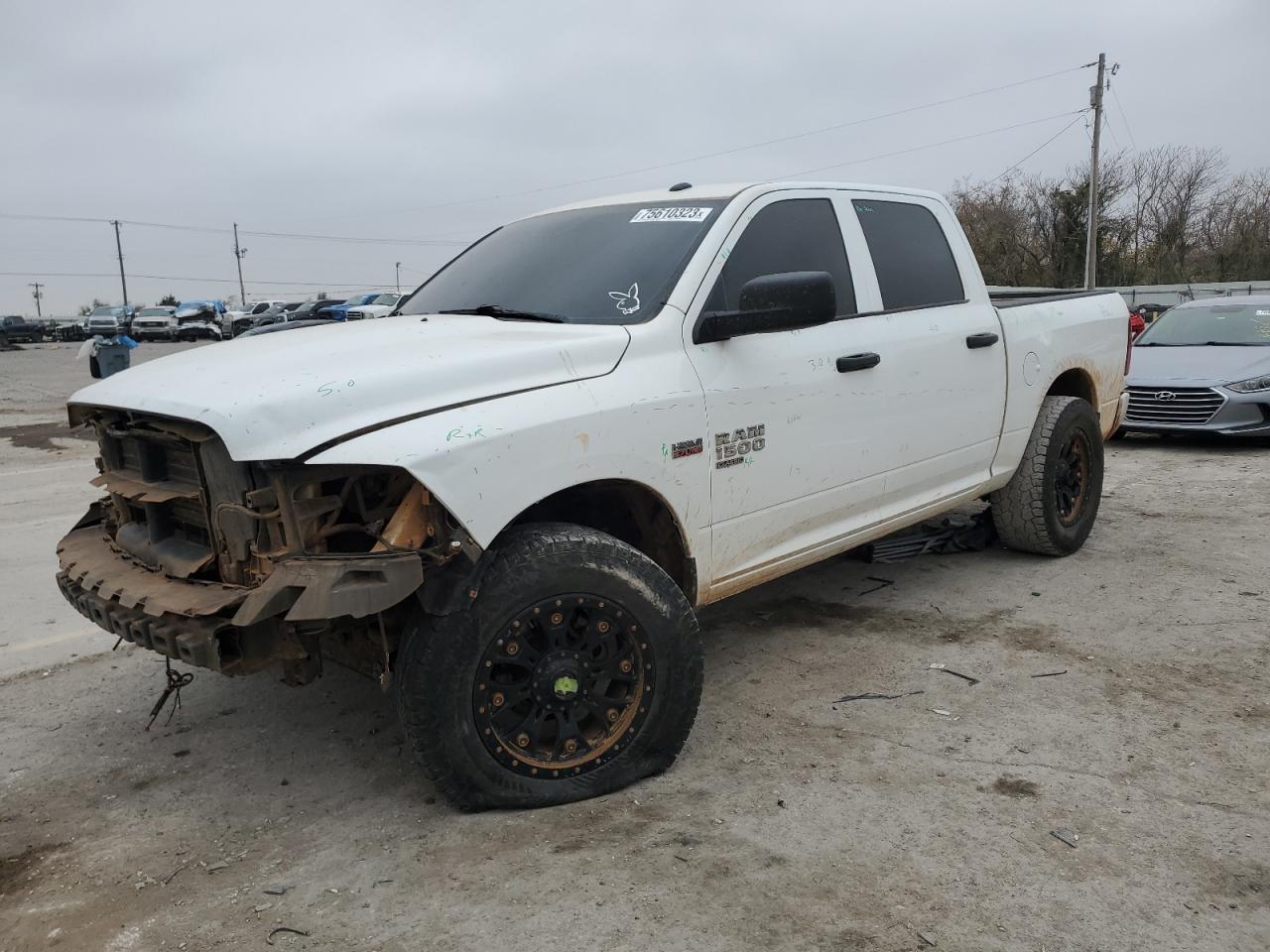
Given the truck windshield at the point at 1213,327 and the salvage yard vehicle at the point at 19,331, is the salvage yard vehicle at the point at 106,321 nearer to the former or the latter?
the salvage yard vehicle at the point at 19,331

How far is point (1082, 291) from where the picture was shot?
243 inches

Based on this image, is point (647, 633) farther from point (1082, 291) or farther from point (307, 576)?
point (1082, 291)

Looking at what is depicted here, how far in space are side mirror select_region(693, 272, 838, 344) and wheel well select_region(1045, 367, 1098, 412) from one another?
284 cm

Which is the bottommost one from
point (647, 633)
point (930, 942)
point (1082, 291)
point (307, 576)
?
point (930, 942)

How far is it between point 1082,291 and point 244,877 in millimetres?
5569

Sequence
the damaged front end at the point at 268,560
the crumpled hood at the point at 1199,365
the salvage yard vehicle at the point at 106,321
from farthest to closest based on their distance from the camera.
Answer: the salvage yard vehicle at the point at 106,321 → the crumpled hood at the point at 1199,365 → the damaged front end at the point at 268,560

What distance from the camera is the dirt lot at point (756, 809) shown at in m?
2.54

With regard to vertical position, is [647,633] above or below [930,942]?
above

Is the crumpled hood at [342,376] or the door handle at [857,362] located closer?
the crumpled hood at [342,376]

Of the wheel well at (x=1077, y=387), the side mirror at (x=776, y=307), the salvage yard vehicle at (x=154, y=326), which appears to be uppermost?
the salvage yard vehicle at (x=154, y=326)

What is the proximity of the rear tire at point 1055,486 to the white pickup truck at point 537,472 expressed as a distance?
4.25 feet

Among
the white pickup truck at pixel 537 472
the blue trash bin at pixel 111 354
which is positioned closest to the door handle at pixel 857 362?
the white pickup truck at pixel 537 472

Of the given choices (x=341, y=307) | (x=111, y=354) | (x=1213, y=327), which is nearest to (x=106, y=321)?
(x=341, y=307)

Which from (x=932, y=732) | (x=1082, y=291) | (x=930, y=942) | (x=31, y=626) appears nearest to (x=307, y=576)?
(x=930, y=942)
